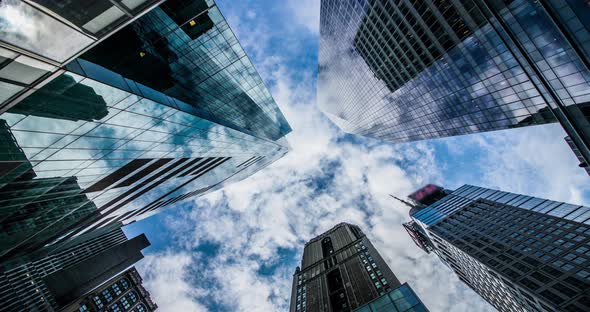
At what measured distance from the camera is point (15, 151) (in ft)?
44.4

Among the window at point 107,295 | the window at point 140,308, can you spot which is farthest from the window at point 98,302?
the window at point 140,308

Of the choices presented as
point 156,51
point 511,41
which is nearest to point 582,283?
point 511,41

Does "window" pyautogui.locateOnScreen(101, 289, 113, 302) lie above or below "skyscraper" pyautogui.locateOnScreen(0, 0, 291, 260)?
below

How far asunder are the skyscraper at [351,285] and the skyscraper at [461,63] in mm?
25743

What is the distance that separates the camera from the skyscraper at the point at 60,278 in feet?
242

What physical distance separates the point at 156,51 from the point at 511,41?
3651 cm

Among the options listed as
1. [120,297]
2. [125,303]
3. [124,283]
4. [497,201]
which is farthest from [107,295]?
[497,201]

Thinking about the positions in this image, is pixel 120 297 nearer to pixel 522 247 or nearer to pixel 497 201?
pixel 522 247

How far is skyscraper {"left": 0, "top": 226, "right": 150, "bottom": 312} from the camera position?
73.6m

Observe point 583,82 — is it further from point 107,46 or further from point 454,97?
point 107,46

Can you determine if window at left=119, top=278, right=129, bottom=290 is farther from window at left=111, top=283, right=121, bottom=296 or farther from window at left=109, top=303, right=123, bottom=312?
window at left=109, top=303, right=123, bottom=312

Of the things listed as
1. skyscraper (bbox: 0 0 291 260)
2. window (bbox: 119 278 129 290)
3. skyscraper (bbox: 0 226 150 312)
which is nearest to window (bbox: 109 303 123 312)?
window (bbox: 119 278 129 290)

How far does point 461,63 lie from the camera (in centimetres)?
4275

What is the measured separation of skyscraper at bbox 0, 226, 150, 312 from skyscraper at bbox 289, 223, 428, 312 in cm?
5181
